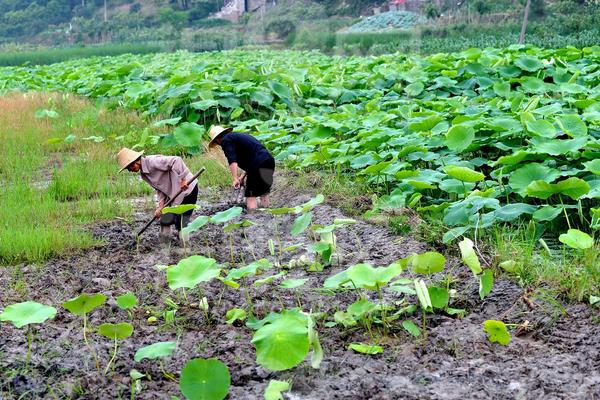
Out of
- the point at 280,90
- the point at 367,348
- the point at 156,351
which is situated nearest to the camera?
the point at 156,351

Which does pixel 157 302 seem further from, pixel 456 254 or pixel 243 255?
pixel 456 254

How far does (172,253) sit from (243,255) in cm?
45

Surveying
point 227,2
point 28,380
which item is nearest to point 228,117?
point 28,380

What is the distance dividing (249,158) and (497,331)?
8.60ft

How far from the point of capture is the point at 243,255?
166 inches

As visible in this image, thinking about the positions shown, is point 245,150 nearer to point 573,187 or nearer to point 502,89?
point 573,187

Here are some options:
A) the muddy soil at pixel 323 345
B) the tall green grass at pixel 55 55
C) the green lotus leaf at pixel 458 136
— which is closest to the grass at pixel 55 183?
the muddy soil at pixel 323 345

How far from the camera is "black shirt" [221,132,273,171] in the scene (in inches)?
199

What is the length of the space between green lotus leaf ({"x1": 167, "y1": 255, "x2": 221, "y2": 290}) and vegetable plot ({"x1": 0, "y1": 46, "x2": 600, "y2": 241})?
30.6 inches

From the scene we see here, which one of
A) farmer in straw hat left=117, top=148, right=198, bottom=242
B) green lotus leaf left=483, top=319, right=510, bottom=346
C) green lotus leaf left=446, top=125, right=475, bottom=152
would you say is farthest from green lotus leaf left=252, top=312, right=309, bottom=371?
green lotus leaf left=446, top=125, right=475, bottom=152

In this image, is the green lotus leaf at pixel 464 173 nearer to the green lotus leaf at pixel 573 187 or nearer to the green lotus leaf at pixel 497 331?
the green lotus leaf at pixel 573 187

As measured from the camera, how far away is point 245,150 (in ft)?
16.7

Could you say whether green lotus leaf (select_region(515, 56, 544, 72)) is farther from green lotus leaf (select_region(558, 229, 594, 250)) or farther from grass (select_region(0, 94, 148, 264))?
green lotus leaf (select_region(558, 229, 594, 250))

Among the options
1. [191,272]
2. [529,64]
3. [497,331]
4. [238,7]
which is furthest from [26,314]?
[238,7]
